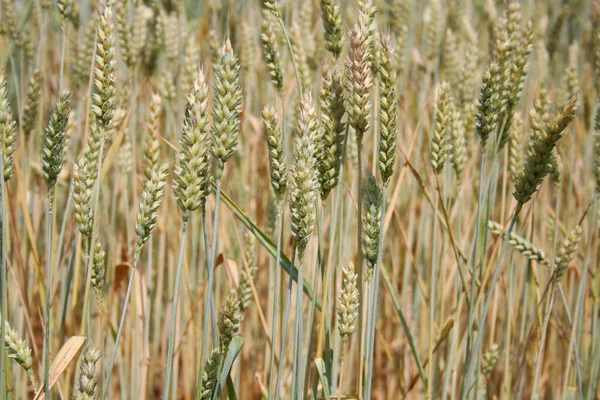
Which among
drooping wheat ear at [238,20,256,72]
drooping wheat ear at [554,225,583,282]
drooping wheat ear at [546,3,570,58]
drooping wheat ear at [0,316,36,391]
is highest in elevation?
drooping wheat ear at [546,3,570,58]

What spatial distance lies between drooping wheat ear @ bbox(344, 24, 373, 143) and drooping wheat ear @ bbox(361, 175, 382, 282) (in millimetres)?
90

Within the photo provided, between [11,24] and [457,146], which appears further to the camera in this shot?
[11,24]

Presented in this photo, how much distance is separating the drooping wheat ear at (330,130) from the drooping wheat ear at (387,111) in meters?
0.07

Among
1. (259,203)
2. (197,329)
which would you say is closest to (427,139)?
(259,203)

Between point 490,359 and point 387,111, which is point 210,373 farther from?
point 490,359

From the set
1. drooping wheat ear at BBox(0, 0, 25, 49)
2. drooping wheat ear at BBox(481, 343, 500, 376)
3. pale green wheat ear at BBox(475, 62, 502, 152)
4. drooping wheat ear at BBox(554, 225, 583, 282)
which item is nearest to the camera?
pale green wheat ear at BBox(475, 62, 502, 152)

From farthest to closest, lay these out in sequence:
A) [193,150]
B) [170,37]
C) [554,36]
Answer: [554,36], [170,37], [193,150]

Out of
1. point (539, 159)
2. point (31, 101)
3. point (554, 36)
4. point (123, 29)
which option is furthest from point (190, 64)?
point (554, 36)

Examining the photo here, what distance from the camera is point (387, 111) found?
927mm

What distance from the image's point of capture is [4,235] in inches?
35.9

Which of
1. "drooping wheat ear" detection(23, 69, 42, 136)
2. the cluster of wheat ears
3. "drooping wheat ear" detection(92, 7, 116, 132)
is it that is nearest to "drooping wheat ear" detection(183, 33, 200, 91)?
the cluster of wheat ears

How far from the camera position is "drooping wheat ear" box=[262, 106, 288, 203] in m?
0.94

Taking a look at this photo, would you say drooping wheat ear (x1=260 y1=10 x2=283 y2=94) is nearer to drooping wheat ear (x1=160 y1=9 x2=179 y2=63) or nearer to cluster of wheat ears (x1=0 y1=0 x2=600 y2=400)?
cluster of wheat ears (x1=0 y1=0 x2=600 y2=400)

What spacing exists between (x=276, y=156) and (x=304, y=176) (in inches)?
2.9
